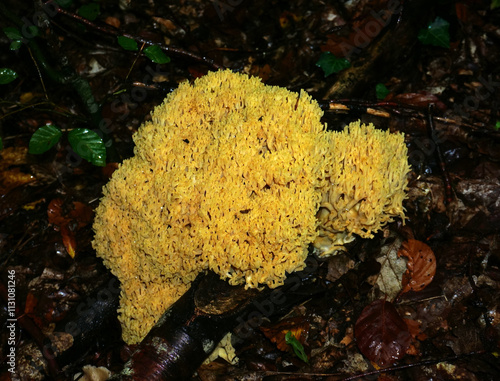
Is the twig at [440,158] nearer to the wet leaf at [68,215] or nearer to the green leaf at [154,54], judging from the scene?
the green leaf at [154,54]

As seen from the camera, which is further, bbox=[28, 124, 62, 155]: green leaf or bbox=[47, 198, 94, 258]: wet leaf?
bbox=[47, 198, 94, 258]: wet leaf

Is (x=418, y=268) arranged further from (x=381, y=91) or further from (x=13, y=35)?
(x=13, y=35)

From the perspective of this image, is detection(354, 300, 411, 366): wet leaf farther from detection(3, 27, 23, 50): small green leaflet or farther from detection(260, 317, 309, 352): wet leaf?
detection(3, 27, 23, 50): small green leaflet

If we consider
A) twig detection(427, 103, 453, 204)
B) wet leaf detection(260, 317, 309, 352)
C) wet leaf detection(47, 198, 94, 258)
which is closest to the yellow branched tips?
wet leaf detection(260, 317, 309, 352)

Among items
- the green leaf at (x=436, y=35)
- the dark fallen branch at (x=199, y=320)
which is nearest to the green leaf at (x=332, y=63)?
the green leaf at (x=436, y=35)

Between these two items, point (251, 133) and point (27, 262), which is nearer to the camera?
point (251, 133)

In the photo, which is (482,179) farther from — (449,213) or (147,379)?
(147,379)

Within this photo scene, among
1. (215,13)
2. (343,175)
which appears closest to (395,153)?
(343,175)

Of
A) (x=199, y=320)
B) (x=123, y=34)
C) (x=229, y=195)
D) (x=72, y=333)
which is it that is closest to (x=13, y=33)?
Answer: (x=123, y=34)
